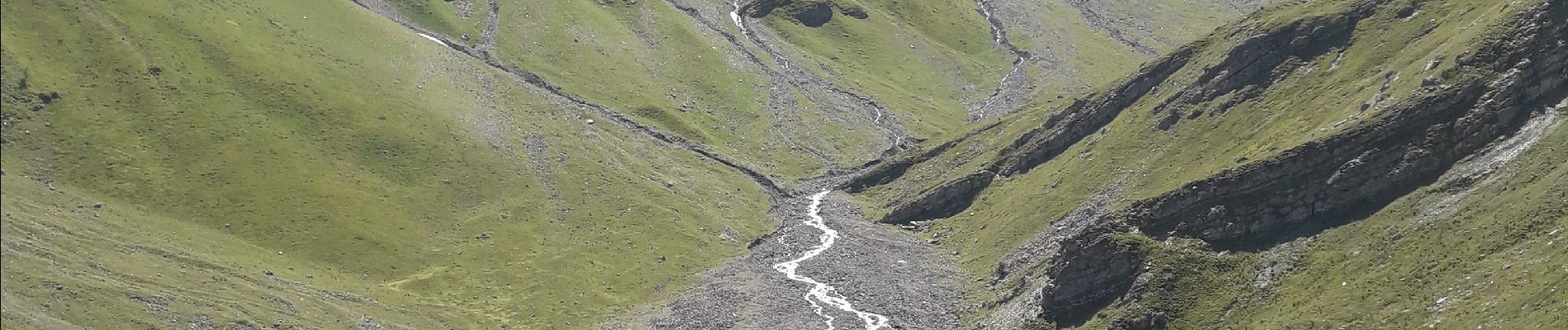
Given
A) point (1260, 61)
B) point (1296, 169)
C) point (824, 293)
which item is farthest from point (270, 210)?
point (1260, 61)

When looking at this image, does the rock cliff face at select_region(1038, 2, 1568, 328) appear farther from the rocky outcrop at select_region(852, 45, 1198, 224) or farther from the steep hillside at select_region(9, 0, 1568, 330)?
the rocky outcrop at select_region(852, 45, 1198, 224)

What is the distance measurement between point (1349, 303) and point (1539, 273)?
545 inches

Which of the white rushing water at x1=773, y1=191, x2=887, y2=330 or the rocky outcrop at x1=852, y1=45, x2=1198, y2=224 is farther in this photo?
the rocky outcrop at x1=852, y1=45, x2=1198, y2=224

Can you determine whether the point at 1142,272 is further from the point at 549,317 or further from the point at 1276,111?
the point at 549,317

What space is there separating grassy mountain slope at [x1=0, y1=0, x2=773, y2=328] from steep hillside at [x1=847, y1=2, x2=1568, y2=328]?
4596cm

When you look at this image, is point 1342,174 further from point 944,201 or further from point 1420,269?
point 944,201

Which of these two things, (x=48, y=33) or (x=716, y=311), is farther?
(x=48, y=33)

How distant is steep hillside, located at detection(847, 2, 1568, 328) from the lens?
118375 mm

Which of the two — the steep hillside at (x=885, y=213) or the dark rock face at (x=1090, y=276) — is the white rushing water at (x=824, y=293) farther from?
the dark rock face at (x=1090, y=276)

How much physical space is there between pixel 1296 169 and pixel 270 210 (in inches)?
4411

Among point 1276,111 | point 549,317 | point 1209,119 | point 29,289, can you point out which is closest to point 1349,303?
point 1276,111

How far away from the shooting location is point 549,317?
154 metres

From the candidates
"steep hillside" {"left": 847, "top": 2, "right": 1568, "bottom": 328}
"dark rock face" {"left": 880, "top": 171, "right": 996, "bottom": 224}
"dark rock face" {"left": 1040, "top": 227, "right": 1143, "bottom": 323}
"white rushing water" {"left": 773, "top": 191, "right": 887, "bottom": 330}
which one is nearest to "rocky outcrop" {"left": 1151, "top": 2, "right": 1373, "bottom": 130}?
"steep hillside" {"left": 847, "top": 2, "right": 1568, "bottom": 328}

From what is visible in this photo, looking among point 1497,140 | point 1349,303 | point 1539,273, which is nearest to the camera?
point 1539,273
